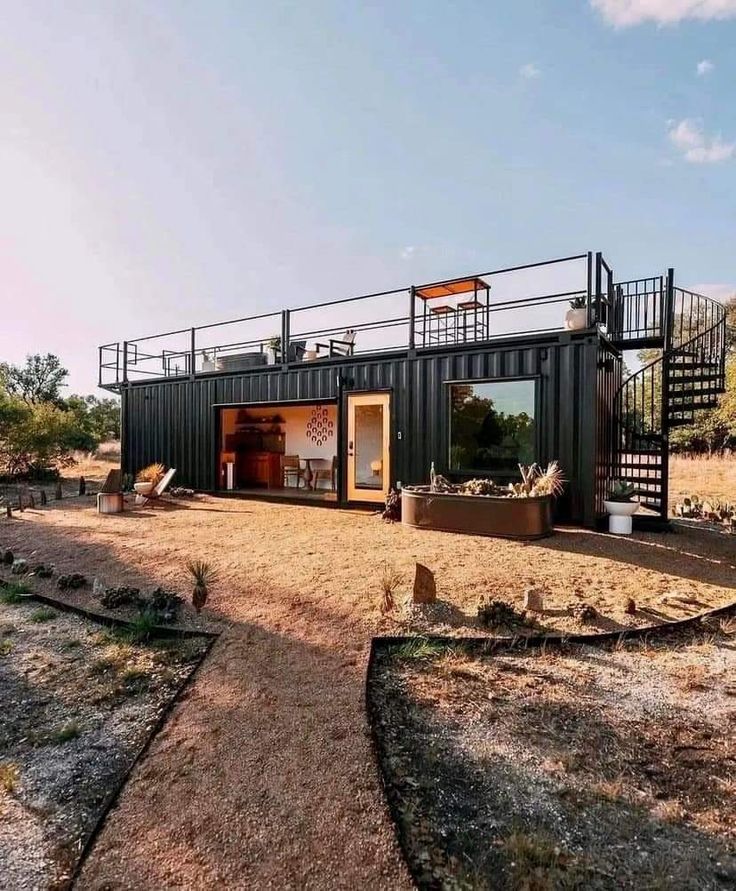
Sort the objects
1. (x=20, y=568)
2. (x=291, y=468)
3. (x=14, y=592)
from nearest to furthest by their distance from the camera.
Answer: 1. (x=14, y=592)
2. (x=20, y=568)
3. (x=291, y=468)

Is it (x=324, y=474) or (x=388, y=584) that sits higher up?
(x=324, y=474)

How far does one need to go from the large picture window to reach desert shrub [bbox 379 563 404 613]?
10.4 feet

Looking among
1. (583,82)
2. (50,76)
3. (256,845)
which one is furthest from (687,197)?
(256,845)

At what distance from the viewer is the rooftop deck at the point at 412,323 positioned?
292 inches

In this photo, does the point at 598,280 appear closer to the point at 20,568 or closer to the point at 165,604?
the point at 165,604

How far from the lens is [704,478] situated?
503 inches

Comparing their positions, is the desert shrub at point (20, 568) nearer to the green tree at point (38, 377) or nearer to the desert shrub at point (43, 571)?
the desert shrub at point (43, 571)

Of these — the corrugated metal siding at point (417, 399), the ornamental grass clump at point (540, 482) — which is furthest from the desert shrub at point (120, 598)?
the corrugated metal siding at point (417, 399)

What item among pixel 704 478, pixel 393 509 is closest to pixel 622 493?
pixel 393 509

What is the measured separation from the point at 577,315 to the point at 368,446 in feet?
12.7

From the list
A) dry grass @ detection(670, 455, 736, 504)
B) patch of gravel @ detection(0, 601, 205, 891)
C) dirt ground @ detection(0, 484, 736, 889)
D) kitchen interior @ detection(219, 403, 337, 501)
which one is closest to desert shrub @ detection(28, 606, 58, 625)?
patch of gravel @ detection(0, 601, 205, 891)

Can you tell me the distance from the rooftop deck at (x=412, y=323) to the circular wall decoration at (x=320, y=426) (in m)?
1.71

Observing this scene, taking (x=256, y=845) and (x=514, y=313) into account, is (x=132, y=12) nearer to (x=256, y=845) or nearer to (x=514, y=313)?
(x=514, y=313)

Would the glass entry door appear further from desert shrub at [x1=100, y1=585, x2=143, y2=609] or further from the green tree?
the green tree
